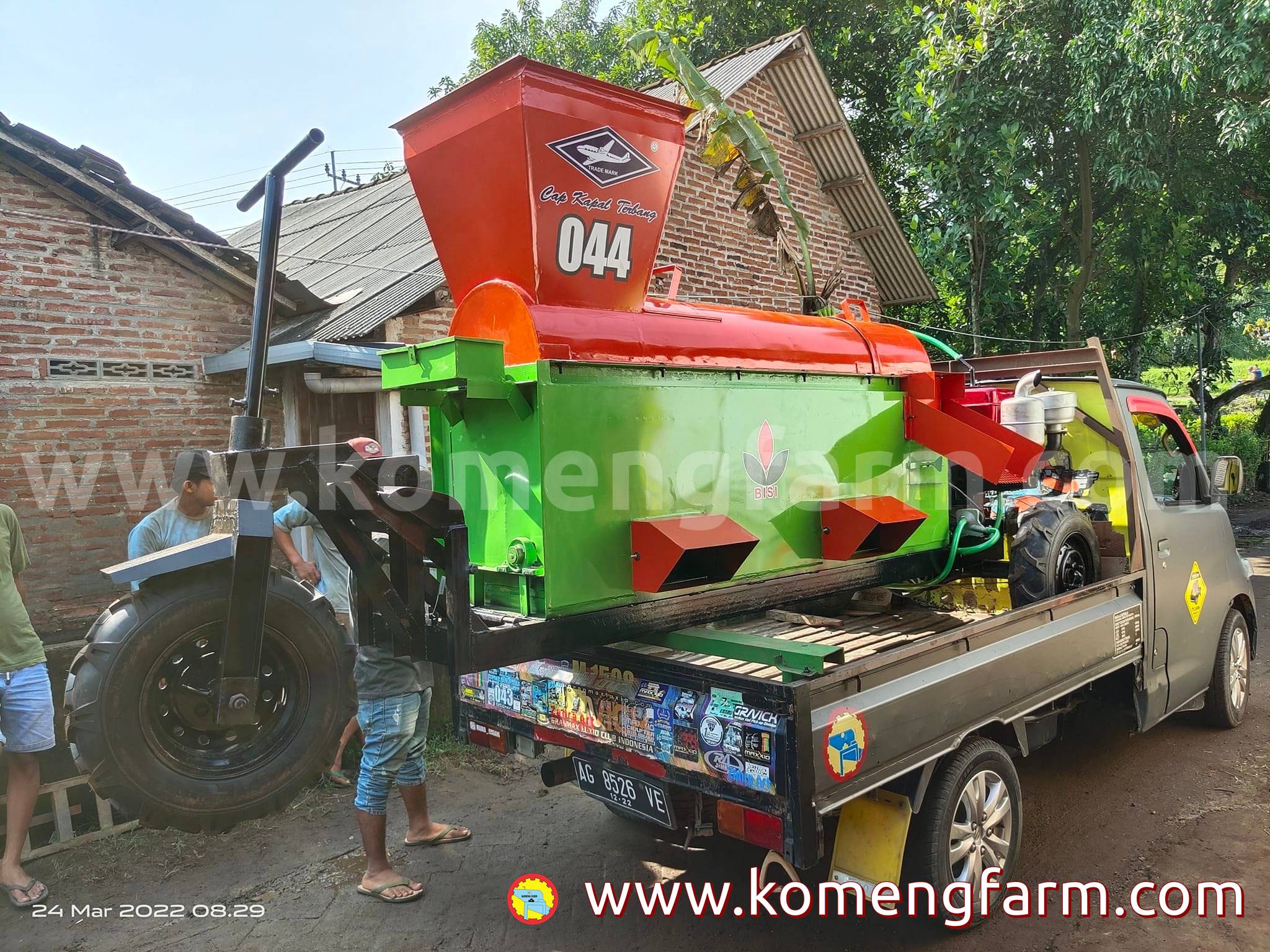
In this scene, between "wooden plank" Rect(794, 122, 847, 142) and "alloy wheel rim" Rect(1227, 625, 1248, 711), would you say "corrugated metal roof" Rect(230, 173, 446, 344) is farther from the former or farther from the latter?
"alloy wheel rim" Rect(1227, 625, 1248, 711)

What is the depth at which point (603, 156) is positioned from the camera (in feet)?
11.1

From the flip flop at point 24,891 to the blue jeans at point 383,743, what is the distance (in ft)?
4.82

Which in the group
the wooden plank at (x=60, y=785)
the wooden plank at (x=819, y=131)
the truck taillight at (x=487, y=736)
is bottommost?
the wooden plank at (x=60, y=785)

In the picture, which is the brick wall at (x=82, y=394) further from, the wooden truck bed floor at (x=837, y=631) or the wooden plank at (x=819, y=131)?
the wooden plank at (x=819, y=131)

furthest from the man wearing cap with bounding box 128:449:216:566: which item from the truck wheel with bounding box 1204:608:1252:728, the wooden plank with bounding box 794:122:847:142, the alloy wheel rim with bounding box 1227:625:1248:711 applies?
the wooden plank with bounding box 794:122:847:142

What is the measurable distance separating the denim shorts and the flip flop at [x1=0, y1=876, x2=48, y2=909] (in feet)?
1.88

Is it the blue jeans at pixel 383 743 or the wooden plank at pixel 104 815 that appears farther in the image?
the wooden plank at pixel 104 815

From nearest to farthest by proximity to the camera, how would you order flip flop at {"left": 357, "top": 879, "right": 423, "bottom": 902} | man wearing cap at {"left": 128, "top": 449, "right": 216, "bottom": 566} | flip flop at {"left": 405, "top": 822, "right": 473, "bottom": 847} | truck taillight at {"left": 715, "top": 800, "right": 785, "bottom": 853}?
truck taillight at {"left": 715, "top": 800, "right": 785, "bottom": 853} → flip flop at {"left": 357, "top": 879, "right": 423, "bottom": 902} → flip flop at {"left": 405, "top": 822, "right": 473, "bottom": 847} → man wearing cap at {"left": 128, "top": 449, "right": 216, "bottom": 566}

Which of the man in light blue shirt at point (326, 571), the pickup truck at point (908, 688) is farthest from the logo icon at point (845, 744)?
the man in light blue shirt at point (326, 571)

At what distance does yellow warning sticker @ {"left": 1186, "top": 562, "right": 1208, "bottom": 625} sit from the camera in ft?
17.5

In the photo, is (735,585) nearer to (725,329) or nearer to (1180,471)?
(725,329)

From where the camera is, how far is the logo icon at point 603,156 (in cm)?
327

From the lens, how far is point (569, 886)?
4.05 m

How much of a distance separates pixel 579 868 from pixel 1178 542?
3.91m
